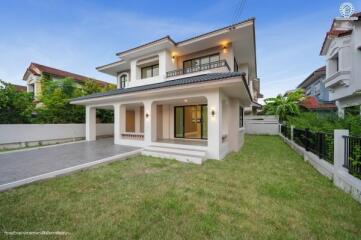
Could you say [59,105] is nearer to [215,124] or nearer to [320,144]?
[215,124]

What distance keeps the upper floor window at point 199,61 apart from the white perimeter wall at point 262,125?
42.5 feet

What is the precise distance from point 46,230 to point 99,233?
100 centimetres

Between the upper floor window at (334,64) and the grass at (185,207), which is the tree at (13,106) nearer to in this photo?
the grass at (185,207)

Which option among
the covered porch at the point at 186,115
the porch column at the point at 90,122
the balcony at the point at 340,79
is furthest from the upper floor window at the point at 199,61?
the balcony at the point at 340,79

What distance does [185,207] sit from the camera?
372 cm

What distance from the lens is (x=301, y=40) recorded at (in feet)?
50.0

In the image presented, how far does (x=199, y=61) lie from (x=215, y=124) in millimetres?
6129

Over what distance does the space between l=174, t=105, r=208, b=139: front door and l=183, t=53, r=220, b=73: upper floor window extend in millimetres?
2905

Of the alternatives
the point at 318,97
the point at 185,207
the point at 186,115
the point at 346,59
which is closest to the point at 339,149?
the point at 185,207

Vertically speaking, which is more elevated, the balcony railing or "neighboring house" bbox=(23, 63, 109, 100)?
"neighboring house" bbox=(23, 63, 109, 100)

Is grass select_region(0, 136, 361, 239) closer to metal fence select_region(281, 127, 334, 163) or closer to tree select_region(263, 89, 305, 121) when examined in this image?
metal fence select_region(281, 127, 334, 163)

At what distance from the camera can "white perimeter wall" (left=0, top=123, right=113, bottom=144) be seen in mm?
11719

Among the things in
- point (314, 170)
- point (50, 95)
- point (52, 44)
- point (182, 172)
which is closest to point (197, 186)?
point (182, 172)

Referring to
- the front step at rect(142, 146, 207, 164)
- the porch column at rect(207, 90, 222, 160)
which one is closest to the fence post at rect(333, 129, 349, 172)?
the porch column at rect(207, 90, 222, 160)
